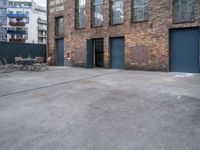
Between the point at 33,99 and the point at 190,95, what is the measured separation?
Answer: 4.48 m

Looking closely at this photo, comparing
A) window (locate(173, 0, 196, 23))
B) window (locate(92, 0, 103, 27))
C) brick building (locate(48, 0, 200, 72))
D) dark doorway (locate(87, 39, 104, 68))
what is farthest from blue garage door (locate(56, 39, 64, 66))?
window (locate(173, 0, 196, 23))

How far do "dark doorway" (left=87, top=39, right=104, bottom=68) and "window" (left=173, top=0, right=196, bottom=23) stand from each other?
20.0 ft

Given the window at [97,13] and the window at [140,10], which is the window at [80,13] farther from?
the window at [140,10]

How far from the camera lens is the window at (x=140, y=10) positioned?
14.7 m

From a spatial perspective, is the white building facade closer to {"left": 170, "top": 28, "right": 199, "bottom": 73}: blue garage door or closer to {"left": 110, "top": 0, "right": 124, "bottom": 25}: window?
{"left": 110, "top": 0, "right": 124, "bottom": 25}: window

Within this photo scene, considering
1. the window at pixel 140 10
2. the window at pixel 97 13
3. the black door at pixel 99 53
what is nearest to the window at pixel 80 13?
the window at pixel 97 13

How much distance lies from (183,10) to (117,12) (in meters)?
4.86

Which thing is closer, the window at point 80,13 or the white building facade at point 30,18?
the window at point 80,13

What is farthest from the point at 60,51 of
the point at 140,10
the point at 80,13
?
the point at 140,10

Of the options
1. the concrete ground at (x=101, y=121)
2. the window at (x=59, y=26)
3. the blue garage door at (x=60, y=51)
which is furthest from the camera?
the blue garage door at (x=60, y=51)

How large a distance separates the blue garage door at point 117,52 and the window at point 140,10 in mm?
1909

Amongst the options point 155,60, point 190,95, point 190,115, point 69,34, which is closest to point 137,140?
point 190,115

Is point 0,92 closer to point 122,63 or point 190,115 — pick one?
point 190,115

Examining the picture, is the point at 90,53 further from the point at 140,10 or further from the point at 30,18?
the point at 30,18
